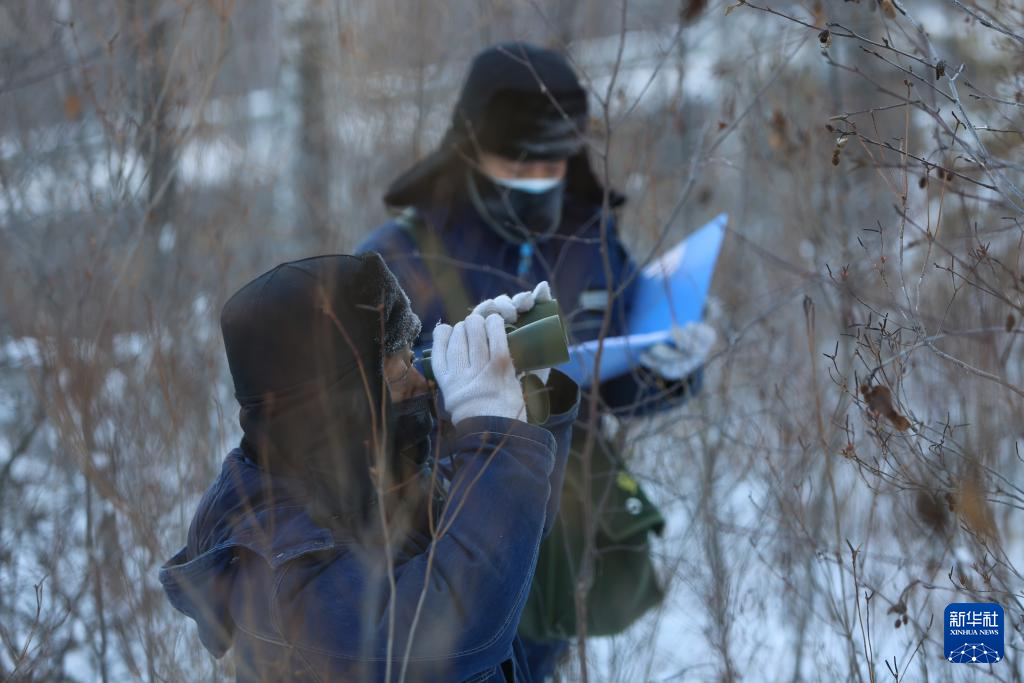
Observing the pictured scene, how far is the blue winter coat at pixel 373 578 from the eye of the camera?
1.43 meters

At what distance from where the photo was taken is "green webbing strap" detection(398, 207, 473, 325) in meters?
2.44

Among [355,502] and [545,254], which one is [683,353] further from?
[355,502]

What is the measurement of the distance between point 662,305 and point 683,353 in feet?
0.67

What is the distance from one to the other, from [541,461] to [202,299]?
3471 millimetres

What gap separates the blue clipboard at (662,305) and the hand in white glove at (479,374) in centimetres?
90

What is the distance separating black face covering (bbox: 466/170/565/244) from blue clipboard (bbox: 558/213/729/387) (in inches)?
14.7

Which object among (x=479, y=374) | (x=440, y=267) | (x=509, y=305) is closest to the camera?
(x=479, y=374)

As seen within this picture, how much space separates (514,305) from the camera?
5.45 feet

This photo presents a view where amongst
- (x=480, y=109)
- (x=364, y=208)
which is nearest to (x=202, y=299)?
(x=364, y=208)

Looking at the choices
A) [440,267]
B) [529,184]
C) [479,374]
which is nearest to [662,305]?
[529,184]

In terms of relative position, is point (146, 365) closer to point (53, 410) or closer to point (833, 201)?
point (53, 410)

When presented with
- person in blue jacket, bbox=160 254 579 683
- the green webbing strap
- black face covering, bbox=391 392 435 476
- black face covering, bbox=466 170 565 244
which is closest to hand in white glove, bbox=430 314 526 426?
person in blue jacket, bbox=160 254 579 683

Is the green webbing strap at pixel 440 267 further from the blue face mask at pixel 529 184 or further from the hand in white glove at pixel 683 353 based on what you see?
the hand in white glove at pixel 683 353

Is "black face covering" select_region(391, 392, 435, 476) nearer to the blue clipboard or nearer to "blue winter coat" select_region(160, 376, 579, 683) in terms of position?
"blue winter coat" select_region(160, 376, 579, 683)
